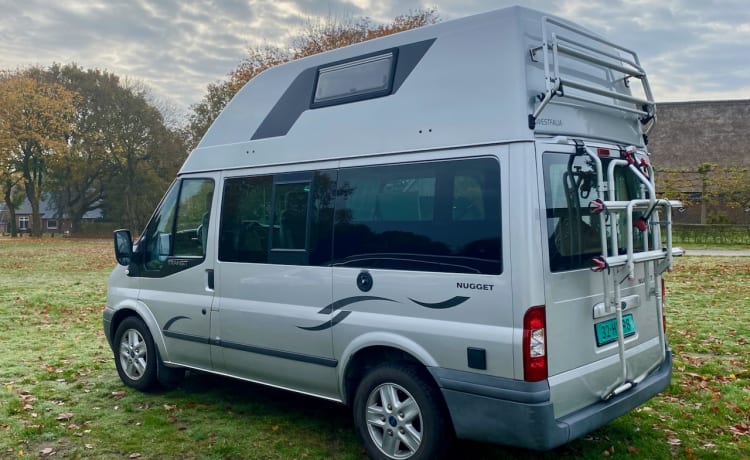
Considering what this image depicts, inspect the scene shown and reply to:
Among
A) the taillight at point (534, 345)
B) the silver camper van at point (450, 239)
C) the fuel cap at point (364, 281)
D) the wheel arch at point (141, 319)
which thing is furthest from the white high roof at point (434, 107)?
the wheel arch at point (141, 319)

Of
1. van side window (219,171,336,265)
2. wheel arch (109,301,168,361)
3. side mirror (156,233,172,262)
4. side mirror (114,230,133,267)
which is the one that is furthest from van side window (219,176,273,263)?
side mirror (114,230,133,267)

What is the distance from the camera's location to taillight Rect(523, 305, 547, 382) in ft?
12.2

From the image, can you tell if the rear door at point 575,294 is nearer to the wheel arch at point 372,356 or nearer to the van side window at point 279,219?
the wheel arch at point 372,356

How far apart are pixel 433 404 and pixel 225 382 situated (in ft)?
11.0

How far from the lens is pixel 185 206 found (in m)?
6.12

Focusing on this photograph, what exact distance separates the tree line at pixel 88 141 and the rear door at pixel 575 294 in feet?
120

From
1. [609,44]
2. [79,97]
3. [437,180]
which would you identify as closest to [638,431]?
[437,180]

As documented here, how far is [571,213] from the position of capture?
407 cm

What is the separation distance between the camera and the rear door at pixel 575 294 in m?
3.86

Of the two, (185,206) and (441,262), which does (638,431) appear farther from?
(185,206)

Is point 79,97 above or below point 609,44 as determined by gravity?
above

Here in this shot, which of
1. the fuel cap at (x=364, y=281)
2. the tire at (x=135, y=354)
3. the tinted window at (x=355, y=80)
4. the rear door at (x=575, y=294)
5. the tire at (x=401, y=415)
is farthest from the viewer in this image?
the tire at (x=135, y=354)

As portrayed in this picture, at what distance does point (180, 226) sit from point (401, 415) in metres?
3.04

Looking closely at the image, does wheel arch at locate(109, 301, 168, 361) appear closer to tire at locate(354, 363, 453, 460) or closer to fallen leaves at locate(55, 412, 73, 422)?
fallen leaves at locate(55, 412, 73, 422)
